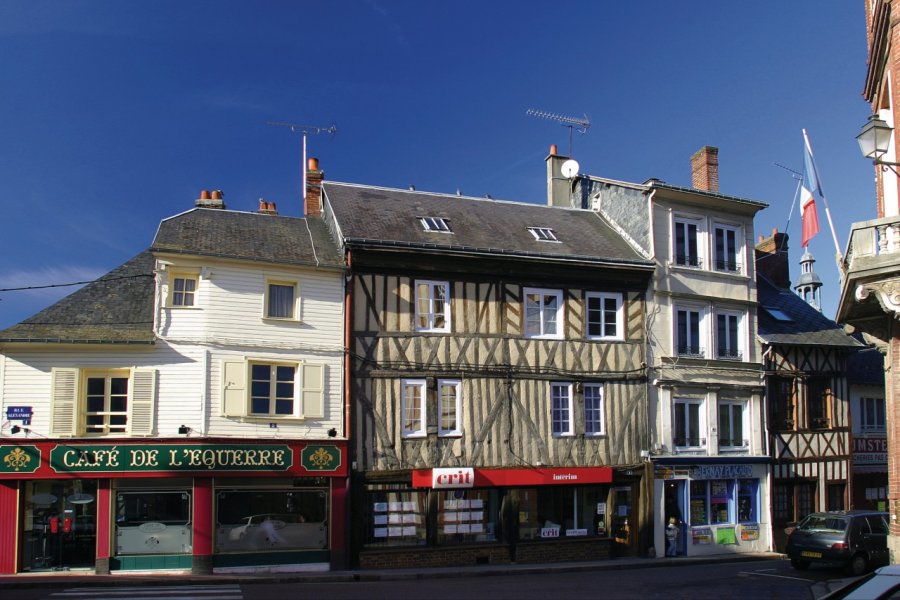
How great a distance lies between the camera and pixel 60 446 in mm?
18156

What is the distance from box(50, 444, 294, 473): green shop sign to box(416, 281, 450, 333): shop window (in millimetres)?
5107

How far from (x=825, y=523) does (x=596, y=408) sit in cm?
599

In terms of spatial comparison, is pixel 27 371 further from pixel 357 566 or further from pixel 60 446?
pixel 357 566

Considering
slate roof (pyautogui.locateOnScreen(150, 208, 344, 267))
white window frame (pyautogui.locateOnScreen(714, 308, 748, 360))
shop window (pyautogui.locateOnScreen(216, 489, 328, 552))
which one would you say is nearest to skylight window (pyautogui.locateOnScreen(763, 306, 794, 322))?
white window frame (pyautogui.locateOnScreen(714, 308, 748, 360))

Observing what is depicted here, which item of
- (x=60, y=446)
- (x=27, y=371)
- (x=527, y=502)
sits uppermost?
(x=27, y=371)

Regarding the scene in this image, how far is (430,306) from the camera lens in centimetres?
2127

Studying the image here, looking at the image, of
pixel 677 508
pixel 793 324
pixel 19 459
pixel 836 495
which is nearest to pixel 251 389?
pixel 19 459

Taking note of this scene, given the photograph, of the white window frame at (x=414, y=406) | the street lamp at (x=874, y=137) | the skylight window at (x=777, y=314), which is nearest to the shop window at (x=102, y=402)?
the white window frame at (x=414, y=406)

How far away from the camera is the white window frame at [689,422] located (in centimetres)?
2322

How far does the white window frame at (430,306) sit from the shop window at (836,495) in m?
12.4

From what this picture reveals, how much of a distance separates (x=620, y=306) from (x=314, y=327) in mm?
8241

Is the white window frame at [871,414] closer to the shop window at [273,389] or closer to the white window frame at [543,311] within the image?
the white window frame at [543,311]

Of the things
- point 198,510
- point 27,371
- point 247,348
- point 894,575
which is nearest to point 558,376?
point 247,348

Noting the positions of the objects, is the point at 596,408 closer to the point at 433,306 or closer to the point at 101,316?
the point at 433,306
